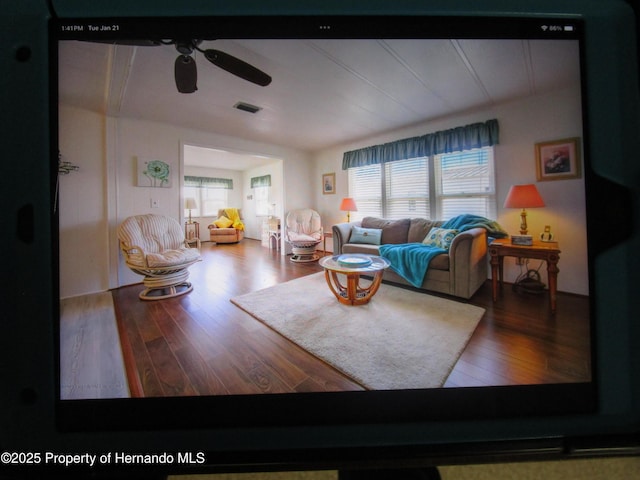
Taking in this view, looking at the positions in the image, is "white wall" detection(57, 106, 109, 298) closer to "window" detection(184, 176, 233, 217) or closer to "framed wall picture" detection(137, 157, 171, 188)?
"framed wall picture" detection(137, 157, 171, 188)

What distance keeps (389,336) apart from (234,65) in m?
1.10

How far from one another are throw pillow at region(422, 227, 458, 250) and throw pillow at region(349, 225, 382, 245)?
596 millimetres

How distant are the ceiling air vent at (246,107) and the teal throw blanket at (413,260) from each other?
1876 millimetres

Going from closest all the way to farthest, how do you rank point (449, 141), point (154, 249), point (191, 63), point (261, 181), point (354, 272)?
point (191, 63)
point (449, 141)
point (154, 249)
point (354, 272)
point (261, 181)

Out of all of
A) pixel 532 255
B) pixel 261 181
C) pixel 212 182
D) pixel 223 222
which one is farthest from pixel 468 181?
pixel 261 181

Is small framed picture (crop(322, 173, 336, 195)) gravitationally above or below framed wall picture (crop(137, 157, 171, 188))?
above

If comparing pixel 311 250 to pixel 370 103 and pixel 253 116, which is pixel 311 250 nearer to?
pixel 253 116

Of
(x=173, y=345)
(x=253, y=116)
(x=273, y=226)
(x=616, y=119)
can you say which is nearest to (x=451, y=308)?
(x=616, y=119)

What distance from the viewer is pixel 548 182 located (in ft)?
1.36

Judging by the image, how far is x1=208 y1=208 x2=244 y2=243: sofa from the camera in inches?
160

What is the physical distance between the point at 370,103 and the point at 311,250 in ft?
7.69

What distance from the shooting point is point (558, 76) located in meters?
0.38

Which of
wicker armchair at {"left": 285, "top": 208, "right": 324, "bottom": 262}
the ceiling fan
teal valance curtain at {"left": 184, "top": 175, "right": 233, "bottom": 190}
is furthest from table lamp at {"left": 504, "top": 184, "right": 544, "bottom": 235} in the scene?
teal valance curtain at {"left": 184, "top": 175, "right": 233, "bottom": 190}

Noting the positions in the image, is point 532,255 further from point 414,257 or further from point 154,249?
point 154,249
